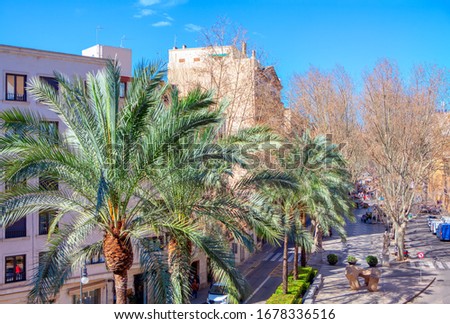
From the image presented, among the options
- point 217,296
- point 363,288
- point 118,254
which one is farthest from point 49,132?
point 363,288

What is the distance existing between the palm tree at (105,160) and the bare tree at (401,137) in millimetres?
23373

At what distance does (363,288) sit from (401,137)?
11553 mm

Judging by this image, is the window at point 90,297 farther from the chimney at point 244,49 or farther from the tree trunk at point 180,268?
the chimney at point 244,49

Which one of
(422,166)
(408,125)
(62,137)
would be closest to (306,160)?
(62,137)

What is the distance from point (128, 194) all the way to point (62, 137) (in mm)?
1821

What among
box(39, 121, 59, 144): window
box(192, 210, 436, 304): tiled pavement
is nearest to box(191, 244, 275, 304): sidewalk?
box(192, 210, 436, 304): tiled pavement

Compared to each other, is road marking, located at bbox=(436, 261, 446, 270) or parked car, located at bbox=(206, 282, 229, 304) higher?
parked car, located at bbox=(206, 282, 229, 304)

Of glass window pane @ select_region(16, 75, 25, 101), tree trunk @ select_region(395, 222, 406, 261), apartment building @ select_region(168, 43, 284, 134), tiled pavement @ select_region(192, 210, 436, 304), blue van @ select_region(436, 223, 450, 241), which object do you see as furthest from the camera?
blue van @ select_region(436, 223, 450, 241)

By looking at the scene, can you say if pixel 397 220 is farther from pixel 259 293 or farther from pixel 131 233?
pixel 131 233

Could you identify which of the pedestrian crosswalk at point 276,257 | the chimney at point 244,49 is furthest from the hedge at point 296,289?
the chimney at point 244,49

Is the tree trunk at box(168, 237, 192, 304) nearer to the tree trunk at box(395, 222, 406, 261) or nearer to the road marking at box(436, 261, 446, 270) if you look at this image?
the road marking at box(436, 261, 446, 270)

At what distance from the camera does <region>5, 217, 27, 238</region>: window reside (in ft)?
52.8

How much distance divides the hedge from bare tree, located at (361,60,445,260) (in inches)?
321

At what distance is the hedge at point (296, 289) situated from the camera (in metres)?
17.0
